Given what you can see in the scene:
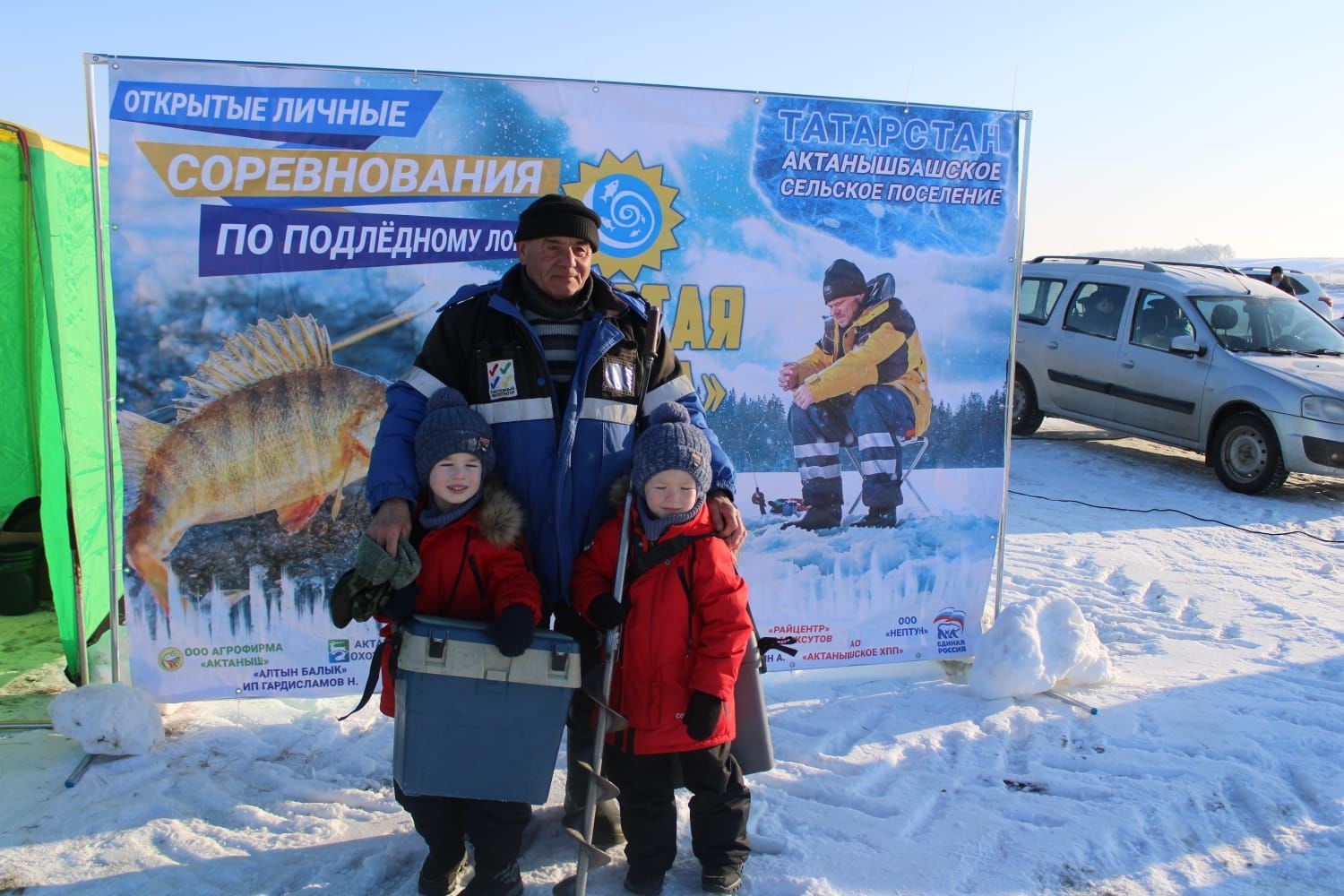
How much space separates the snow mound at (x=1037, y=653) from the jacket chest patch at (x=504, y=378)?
272 cm

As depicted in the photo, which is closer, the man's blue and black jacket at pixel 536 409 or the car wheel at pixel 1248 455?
the man's blue and black jacket at pixel 536 409

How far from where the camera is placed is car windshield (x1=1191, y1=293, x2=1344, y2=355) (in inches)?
367

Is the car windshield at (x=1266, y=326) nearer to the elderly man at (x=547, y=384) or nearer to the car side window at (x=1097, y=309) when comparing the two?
the car side window at (x=1097, y=309)

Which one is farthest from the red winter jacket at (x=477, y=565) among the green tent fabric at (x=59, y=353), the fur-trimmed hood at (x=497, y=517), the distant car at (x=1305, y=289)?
the distant car at (x=1305, y=289)

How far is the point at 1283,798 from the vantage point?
366 centimetres

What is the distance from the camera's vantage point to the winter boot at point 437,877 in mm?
3000

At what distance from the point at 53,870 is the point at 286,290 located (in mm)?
2100

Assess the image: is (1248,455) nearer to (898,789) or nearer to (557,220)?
(898,789)

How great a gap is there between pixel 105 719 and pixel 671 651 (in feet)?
7.50

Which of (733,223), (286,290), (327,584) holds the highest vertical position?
(733,223)

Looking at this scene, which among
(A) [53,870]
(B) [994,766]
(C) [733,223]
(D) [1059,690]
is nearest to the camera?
(A) [53,870]

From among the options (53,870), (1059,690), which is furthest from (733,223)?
(53,870)

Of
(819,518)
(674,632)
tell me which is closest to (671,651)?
(674,632)

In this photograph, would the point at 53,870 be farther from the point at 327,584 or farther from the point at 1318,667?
the point at 1318,667
